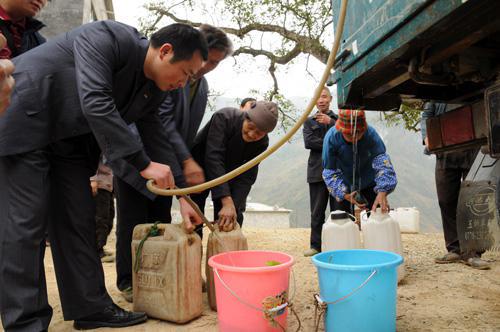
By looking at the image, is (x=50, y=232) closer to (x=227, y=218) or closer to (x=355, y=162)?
(x=227, y=218)

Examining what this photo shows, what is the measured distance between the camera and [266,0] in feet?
23.9

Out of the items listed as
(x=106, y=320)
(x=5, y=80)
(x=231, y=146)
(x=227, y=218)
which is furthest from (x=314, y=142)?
(x=5, y=80)

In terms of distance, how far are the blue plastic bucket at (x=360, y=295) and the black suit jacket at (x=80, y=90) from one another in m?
0.99

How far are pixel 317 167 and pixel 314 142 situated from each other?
293mm

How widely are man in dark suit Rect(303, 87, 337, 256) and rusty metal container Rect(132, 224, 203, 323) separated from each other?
2090 mm

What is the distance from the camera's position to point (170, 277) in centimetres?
193

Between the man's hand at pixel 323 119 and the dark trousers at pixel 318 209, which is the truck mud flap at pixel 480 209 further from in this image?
the man's hand at pixel 323 119

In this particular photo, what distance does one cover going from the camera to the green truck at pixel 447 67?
129 cm

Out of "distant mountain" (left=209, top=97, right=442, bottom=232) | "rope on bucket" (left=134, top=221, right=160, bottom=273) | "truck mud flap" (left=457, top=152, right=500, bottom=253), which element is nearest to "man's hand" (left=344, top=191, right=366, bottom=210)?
"truck mud flap" (left=457, top=152, right=500, bottom=253)

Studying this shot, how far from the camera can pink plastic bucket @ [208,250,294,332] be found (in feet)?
5.33

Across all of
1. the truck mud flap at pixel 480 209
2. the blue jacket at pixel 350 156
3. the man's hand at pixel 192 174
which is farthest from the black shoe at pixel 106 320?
the blue jacket at pixel 350 156

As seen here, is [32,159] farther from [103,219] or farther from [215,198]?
[103,219]

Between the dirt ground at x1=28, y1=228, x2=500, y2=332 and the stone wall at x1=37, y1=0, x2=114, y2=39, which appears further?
the stone wall at x1=37, y1=0, x2=114, y2=39

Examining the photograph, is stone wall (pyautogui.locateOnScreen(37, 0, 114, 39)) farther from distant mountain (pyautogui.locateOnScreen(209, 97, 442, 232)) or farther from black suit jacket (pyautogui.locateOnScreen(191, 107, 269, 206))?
distant mountain (pyautogui.locateOnScreen(209, 97, 442, 232))
